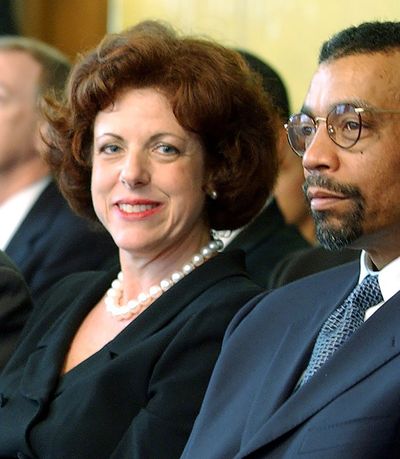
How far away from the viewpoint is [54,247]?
452 cm

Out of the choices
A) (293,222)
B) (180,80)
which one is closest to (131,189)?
(180,80)

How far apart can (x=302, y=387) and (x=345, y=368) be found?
104 millimetres

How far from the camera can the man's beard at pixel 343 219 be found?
2.59m

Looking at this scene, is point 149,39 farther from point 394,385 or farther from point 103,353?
point 394,385

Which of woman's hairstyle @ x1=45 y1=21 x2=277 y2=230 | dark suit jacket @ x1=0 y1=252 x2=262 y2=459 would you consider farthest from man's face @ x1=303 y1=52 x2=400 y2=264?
woman's hairstyle @ x1=45 y1=21 x2=277 y2=230

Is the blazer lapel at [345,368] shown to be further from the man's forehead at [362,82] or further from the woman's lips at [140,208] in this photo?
the woman's lips at [140,208]

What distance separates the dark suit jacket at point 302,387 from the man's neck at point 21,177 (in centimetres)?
218

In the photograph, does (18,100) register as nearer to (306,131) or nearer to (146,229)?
(146,229)

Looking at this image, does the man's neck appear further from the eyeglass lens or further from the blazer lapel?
the blazer lapel

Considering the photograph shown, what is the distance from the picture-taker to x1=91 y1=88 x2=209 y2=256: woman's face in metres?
3.34

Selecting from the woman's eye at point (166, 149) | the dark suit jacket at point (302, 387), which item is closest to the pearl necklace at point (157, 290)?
the woman's eye at point (166, 149)

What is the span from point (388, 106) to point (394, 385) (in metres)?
0.58

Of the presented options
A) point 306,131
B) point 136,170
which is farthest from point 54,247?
point 306,131

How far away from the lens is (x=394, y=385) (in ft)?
7.66
